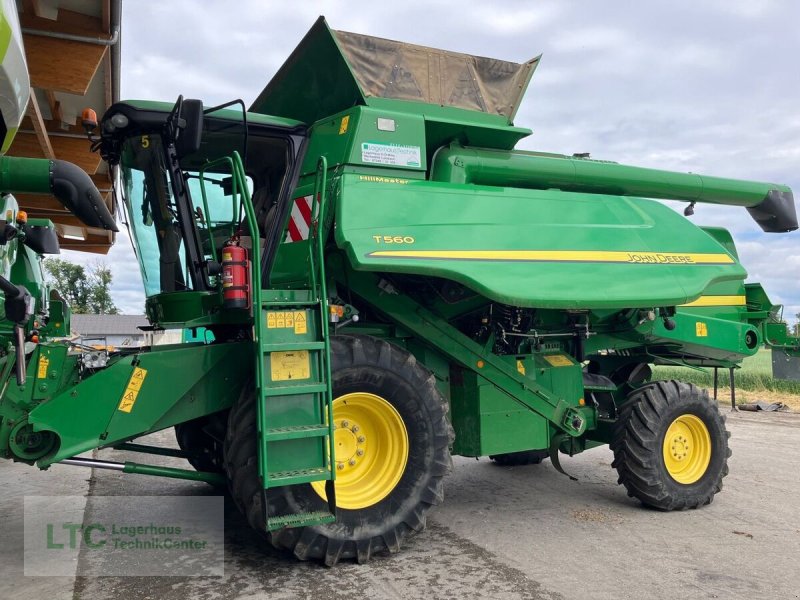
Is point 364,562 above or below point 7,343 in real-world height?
below

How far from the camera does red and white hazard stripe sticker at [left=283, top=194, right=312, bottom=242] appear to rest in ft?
15.0

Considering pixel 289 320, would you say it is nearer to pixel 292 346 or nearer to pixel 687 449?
pixel 292 346

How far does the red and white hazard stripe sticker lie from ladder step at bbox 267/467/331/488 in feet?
5.01

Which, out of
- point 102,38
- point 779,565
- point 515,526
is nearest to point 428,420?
point 515,526

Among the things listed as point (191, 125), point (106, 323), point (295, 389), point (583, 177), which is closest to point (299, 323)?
point (295, 389)

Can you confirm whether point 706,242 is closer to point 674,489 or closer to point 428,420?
point 674,489

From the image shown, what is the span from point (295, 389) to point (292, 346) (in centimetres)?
24

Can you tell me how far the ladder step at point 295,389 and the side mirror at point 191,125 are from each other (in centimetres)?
146

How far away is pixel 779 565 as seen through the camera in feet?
13.5

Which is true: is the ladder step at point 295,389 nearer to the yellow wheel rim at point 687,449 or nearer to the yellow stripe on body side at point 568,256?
the yellow stripe on body side at point 568,256

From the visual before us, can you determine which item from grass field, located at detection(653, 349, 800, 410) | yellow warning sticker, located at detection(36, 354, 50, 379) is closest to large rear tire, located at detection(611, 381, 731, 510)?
yellow warning sticker, located at detection(36, 354, 50, 379)

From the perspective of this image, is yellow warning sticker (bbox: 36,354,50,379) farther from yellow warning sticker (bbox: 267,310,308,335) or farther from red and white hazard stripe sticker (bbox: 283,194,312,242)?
red and white hazard stripe sticker (bbox: 283,194,312,242)

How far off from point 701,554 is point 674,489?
1137mm

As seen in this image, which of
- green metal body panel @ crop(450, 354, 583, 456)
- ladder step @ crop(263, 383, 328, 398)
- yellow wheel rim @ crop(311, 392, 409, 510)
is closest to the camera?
ladder step @ crop(263, 383, 328, 398)
